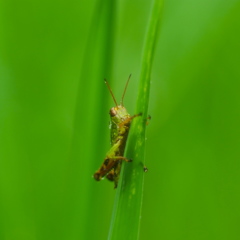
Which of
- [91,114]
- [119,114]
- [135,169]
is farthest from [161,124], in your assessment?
[135,169]

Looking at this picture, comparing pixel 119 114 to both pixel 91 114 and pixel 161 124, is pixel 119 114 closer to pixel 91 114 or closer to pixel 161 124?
pixel 91 114

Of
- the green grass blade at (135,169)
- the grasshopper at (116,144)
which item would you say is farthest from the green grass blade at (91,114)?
the green grass blade at (135,169)

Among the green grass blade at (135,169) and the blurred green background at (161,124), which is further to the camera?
the blurred green background at (161,124)

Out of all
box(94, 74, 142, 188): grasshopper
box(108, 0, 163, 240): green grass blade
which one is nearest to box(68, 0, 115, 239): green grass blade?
box(94, 74, 142, 188): grasshopper

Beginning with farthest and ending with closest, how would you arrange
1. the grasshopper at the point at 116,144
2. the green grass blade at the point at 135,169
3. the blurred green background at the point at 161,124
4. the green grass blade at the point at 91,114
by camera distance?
the blurred green background at the point at 161,124, the grasshopper at the point at 116,144, the green grass blade at the point at 91,114, the green grass blade at the point at 135,169

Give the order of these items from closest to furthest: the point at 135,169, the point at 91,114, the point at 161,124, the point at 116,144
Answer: the point at 135,169, the point at 91,114, the point at 116,144, the point at 161,124

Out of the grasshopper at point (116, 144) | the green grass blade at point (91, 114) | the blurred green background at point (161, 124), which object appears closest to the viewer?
the green grass blade at point (91, 114)

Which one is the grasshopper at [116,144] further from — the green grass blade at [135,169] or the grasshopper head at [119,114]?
the green grass blade at [135,169]

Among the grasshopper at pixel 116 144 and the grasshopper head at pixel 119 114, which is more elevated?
the grasshopper head at pixel 119 114
